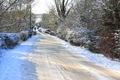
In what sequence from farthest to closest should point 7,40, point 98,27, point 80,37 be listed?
point 80,37 → point 98,27 → point 7,40

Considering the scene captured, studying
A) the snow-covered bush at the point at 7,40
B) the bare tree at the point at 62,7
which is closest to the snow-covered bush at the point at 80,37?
the snow-covered bush at the point at 7,40

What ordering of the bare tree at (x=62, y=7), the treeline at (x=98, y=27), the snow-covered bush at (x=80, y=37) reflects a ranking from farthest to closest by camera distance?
the bare tree at (x=62, y=7) → the snow-covered bush at (x=80, y=37) → the treeline at (x=98, y=27)

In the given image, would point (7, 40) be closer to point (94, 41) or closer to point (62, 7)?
point (94, 41)

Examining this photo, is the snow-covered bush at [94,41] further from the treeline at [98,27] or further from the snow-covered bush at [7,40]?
the snow-covered bush at [7,40]

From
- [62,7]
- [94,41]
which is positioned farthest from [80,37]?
[62,7]

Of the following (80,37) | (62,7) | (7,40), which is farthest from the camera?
(62,7)

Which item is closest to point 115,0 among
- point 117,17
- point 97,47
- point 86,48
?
point 117,17

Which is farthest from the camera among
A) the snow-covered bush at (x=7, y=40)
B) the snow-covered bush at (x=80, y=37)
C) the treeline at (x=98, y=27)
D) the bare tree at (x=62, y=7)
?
the bare tree at (x=62, y=7)

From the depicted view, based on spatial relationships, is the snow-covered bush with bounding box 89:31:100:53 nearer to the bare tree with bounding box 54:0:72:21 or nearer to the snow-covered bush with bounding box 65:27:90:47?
the snow-covered bush with bounding box 65:27:90:47

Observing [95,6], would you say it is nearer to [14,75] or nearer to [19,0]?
[19,0]

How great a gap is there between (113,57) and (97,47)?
516 centimetres

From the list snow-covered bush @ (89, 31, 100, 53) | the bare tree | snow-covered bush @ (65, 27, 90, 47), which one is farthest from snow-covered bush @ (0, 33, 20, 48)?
the bare tree

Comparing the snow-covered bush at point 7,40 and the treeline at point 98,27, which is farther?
the snow-covered bush at point 7,40

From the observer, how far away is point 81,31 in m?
26.3
